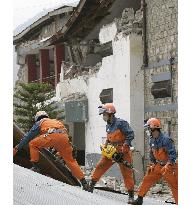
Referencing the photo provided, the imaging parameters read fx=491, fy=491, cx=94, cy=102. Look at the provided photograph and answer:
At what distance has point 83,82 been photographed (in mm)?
11219

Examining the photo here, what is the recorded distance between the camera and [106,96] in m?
9.95

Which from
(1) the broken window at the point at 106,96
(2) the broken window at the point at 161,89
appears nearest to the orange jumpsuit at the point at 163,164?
(2) the broken window at the point at 161,89

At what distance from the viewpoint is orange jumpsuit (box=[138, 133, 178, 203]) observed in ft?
14.1

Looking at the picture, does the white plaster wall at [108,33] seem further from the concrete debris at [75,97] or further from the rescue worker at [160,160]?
the rescue worker at [160,160]

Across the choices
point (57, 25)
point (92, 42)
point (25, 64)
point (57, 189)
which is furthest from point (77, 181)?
point (25, 64)

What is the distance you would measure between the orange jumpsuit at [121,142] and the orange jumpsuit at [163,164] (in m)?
0.21

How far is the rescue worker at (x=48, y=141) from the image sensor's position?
466 centimetres

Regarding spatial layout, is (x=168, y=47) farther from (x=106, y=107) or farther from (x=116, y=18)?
(x=106, y=107)

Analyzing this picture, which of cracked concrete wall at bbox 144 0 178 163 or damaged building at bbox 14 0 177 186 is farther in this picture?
damaged building at bbox 14 0 177 186

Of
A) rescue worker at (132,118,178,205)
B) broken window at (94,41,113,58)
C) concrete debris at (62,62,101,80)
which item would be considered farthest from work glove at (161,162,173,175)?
concrete debris at (62,62,101,80)

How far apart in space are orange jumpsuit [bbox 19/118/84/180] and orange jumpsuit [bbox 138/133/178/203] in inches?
25.9

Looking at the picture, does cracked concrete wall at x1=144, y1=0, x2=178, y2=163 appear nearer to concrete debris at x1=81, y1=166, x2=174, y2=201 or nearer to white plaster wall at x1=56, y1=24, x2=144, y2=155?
white plaster wall at x1=56, y1=24, x2=144, y2=155

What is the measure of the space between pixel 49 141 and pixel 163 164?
3.69 ft

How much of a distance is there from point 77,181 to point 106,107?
883 millimetres
